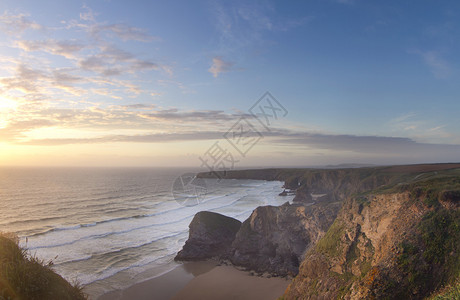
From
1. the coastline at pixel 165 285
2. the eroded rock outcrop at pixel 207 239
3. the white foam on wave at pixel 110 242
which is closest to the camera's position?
the coastline at pixel 165 285

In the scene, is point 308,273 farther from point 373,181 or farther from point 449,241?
point 373,181

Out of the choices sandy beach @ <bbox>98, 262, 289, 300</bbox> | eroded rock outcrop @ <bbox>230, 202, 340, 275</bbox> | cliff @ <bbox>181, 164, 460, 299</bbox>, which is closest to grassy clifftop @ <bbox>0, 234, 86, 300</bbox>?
cliff @ <bbox>181, 164, 460, 299</bbox>

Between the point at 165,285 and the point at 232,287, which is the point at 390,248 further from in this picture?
the point at 165,285

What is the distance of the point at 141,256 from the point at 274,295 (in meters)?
16.9

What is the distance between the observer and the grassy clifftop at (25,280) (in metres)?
8.21

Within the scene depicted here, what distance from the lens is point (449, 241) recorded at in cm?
1212

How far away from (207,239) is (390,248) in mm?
22788

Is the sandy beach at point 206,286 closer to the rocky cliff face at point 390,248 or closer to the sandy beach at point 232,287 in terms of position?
the sandy beach at point 232,287

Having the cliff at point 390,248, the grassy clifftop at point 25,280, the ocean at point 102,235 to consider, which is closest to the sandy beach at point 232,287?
the ocean at point 102,235

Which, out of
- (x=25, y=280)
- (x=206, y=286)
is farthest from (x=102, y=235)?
(x=25, y=280)

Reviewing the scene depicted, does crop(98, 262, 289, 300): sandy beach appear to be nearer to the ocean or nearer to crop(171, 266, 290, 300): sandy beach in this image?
crop(171, 266, 290, 300): sandy beach

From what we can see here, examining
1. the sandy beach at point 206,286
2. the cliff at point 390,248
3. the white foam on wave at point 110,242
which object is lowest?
the sandy beach at point 206,286

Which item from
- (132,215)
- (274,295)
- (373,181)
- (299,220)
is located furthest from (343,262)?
(373,181)

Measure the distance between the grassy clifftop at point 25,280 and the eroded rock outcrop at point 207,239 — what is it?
74.5 feet
